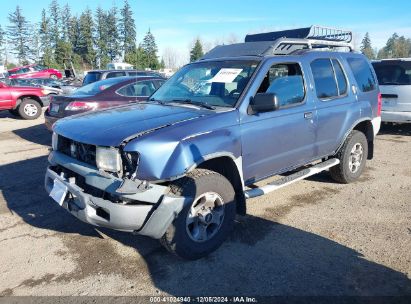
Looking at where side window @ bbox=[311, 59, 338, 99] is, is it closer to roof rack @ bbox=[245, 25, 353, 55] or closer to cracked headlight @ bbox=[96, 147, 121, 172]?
roof rack @ bbox=[245, 25, 353, 55]

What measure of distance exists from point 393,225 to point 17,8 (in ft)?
319

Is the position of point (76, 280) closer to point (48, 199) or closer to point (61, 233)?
point (61, 233)

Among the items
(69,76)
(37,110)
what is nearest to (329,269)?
(37,110)

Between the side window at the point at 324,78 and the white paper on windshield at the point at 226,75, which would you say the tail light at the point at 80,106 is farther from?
the side window at the point at 324,78

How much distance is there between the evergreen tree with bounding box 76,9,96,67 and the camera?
263 ft

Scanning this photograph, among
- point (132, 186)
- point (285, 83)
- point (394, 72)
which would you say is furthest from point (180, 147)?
point (394, 72)

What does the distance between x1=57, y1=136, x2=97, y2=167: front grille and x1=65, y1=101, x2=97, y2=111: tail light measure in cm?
407

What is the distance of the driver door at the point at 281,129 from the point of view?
160 inches

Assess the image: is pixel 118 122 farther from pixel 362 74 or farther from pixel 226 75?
pixel 362 74

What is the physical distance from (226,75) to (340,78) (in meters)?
1.96

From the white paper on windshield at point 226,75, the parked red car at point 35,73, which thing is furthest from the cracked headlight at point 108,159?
the parked red car at point 35,73

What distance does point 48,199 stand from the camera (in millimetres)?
5238

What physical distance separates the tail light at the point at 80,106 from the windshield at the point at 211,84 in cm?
343

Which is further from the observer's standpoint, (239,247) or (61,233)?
(61,233)
